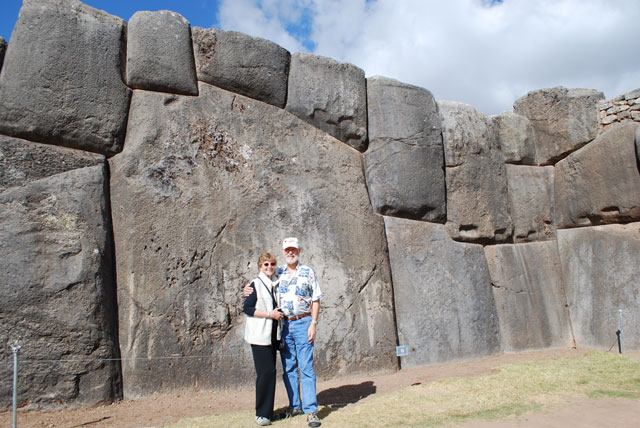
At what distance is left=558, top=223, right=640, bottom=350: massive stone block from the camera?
6.99m

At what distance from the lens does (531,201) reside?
7.84 m

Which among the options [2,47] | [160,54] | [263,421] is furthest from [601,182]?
[2,47]

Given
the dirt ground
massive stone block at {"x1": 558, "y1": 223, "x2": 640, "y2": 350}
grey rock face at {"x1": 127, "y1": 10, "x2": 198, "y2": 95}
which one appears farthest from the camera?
massive stone block at {"x1": 558, "y1": 223, "x2": 640, "y2": 350}

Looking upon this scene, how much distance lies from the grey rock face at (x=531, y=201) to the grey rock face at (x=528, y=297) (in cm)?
22

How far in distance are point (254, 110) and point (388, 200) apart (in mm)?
1978

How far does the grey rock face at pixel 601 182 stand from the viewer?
7109 millimetres

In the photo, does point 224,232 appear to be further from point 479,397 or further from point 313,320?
point 479,397

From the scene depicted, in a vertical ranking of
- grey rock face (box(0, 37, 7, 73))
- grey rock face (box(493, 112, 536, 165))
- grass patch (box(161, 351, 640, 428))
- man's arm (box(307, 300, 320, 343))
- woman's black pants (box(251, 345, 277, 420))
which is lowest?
grass patch (box(161, 351, 640, 428))

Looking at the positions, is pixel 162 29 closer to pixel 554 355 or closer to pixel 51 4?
pixel 51 4

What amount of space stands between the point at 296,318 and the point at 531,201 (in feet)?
16.7

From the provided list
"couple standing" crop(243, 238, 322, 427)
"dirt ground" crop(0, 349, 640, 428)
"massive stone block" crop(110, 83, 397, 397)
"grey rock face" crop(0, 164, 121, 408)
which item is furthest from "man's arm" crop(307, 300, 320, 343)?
"grey rock face" crop(0, 164, 121, 408)

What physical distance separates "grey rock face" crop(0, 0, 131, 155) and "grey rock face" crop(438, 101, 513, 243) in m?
4.27

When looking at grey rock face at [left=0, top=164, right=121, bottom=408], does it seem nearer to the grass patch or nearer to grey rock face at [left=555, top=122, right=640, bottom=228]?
the grass patch

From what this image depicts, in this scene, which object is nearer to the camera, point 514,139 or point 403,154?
point 403,154
